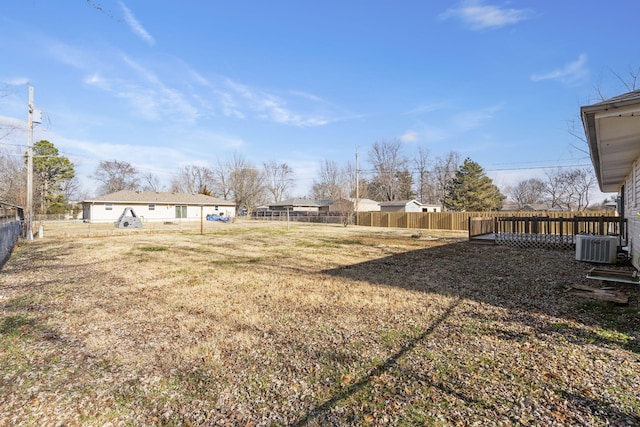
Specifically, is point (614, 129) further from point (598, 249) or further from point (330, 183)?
point (330, 183)

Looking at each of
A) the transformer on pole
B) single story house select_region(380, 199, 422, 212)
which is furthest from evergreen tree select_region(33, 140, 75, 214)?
single story house select_region(380, 199, 422, 212)

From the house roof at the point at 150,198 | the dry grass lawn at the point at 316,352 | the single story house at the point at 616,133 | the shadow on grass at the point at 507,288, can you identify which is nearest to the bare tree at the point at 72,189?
the house roof at the point at 150,198

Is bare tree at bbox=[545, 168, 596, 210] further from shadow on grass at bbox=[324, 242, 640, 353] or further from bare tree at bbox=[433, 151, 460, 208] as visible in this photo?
shadow on grass at bbox=[324, 242, 640, 353]

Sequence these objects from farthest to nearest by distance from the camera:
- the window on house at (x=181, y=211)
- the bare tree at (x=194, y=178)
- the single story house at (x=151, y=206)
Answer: the bare tree at (x=194, y=178) < the window on house at (x=181, y=211) < the single story house at (x=151, y=206)

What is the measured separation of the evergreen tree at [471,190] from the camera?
38188mm

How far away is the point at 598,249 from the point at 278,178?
51418mm

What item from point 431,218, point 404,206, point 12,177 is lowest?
point 431,218

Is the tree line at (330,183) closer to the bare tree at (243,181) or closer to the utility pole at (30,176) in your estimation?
the bare tree at (243,181)

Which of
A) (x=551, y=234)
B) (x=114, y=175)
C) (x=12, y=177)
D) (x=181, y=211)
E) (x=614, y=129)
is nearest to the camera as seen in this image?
(x=614, y=129)

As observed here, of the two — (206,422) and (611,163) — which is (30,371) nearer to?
(206,422)

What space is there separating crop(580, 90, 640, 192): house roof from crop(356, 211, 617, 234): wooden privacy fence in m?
16.4

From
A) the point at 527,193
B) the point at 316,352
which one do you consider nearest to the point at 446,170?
the point at 527,193

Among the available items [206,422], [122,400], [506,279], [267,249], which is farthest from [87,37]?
[506,279]

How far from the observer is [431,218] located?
2612cm
